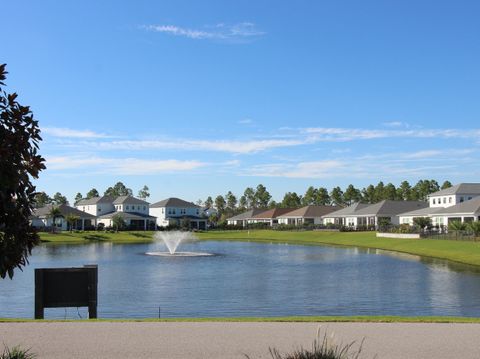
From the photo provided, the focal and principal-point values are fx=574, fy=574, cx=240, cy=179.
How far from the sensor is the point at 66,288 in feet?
48.5

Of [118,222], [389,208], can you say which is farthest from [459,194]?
[118,222]

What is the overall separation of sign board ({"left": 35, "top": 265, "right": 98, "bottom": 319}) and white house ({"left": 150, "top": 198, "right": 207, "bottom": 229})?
101 m

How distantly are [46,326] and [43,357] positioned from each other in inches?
118

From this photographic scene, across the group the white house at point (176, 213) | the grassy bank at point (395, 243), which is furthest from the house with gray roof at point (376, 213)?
the white house at point (176, 213)

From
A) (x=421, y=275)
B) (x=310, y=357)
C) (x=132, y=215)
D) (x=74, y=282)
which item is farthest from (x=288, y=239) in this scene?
(x=310, y=357)

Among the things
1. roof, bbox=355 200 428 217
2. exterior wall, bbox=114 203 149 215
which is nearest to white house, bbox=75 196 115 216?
exterior wall, bbox=114 203 149 215

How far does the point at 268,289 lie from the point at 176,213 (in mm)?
93244

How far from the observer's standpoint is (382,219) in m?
97.4

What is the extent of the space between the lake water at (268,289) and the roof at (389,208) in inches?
2108

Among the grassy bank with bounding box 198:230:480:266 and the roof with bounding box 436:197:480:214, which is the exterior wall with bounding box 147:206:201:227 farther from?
the roof with bounding box 436:197:480:214

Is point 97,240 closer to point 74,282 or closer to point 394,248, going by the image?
point 394,248

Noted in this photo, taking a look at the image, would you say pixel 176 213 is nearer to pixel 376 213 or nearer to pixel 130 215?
pixel 130 215

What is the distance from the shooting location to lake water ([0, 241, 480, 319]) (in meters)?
22.0

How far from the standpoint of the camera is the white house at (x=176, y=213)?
117625 millimetres
